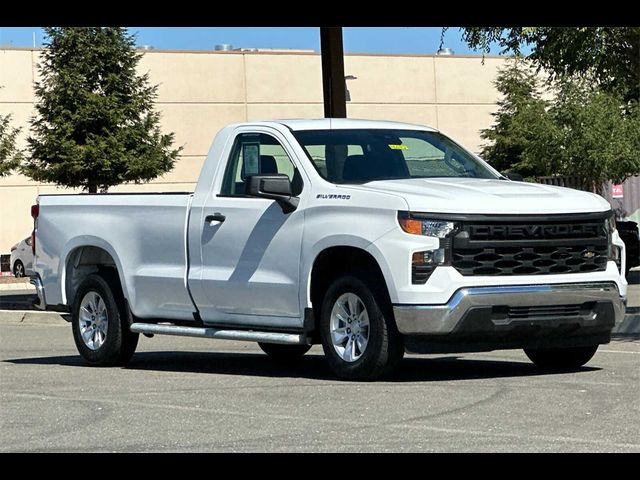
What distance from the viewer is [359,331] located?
11.2 m

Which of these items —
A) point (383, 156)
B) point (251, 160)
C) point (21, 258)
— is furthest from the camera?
point (21, 258)

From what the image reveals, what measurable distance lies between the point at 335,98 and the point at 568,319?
9.61 metres

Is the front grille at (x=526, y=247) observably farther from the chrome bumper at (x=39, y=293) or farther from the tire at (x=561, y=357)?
the chrome bumper at (x=39, y=293)

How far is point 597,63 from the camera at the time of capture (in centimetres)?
1723

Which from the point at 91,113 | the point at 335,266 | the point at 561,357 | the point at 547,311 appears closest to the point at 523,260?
the point at 547,311

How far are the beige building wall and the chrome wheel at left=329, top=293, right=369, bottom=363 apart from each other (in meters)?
46.2

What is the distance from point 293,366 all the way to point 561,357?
2438 mm

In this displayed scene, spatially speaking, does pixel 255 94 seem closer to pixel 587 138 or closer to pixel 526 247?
pixel 587 138

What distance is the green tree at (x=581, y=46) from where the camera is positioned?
1689 cm

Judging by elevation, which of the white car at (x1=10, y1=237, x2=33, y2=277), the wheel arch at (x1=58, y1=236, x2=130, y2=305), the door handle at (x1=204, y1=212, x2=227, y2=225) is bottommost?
the white car at (x1=10, y1=237, x2=33, y2=277)

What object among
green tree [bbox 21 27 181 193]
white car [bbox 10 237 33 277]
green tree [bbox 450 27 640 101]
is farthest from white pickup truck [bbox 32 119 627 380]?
green tree [bbox 21 27 181 193]

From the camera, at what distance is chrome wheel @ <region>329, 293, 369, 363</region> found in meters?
11.2

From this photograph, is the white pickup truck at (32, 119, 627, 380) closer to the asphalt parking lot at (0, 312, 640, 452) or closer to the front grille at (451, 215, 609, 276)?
the front grille at (451, 215, 609, 276)

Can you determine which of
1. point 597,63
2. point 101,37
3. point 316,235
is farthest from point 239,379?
point 101,37
